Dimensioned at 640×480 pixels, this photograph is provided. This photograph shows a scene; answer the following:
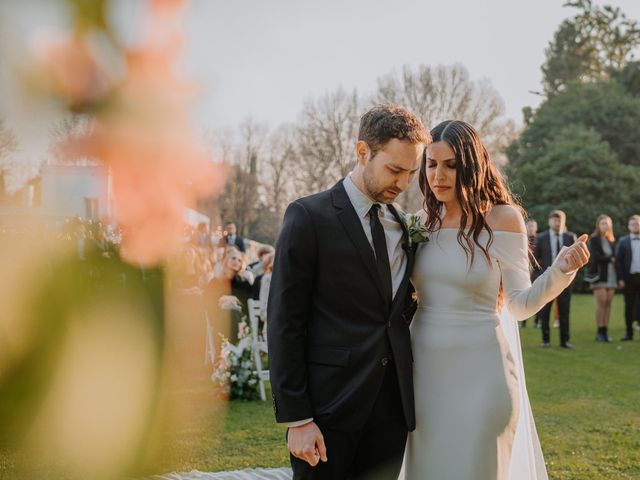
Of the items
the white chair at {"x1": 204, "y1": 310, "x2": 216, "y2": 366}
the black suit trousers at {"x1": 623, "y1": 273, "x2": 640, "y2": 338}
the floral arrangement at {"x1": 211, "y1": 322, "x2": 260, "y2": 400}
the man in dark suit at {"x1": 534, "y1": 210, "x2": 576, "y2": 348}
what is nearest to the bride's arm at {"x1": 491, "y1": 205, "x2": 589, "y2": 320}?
the floral arrangement at {"x1": 211, "y1": 322, "x2": 260, "y2": 400}

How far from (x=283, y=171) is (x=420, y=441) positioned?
1691 inches

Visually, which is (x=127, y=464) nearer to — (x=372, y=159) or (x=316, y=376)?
(x=316, y=376)

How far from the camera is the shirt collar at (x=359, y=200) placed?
2658 millimetres

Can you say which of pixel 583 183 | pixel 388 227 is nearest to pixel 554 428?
pixel 388 227

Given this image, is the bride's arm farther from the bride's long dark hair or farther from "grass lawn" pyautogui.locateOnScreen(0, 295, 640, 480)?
"grass lawn" pyautogui.locateOnScreen(0, 295, 640, 480)

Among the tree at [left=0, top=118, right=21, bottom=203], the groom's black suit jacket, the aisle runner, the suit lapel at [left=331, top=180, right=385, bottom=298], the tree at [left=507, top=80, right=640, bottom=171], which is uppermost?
→ the tree at [left=507, top=80, right=640, bottom=171]

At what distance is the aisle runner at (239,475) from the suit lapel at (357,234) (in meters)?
3.12

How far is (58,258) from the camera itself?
20.9ft

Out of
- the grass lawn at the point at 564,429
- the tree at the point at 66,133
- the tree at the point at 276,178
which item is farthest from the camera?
the tree at the point at 276,178

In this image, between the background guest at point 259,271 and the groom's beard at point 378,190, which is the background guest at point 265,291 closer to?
the background guest at point 259,271

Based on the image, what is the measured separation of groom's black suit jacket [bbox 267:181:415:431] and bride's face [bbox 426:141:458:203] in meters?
0.67

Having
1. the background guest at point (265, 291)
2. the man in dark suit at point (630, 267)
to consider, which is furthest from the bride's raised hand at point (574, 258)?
the man in dark suit at point (630, 267)

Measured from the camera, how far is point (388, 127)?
8.41ft

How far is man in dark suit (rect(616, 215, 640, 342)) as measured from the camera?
1308 cm
